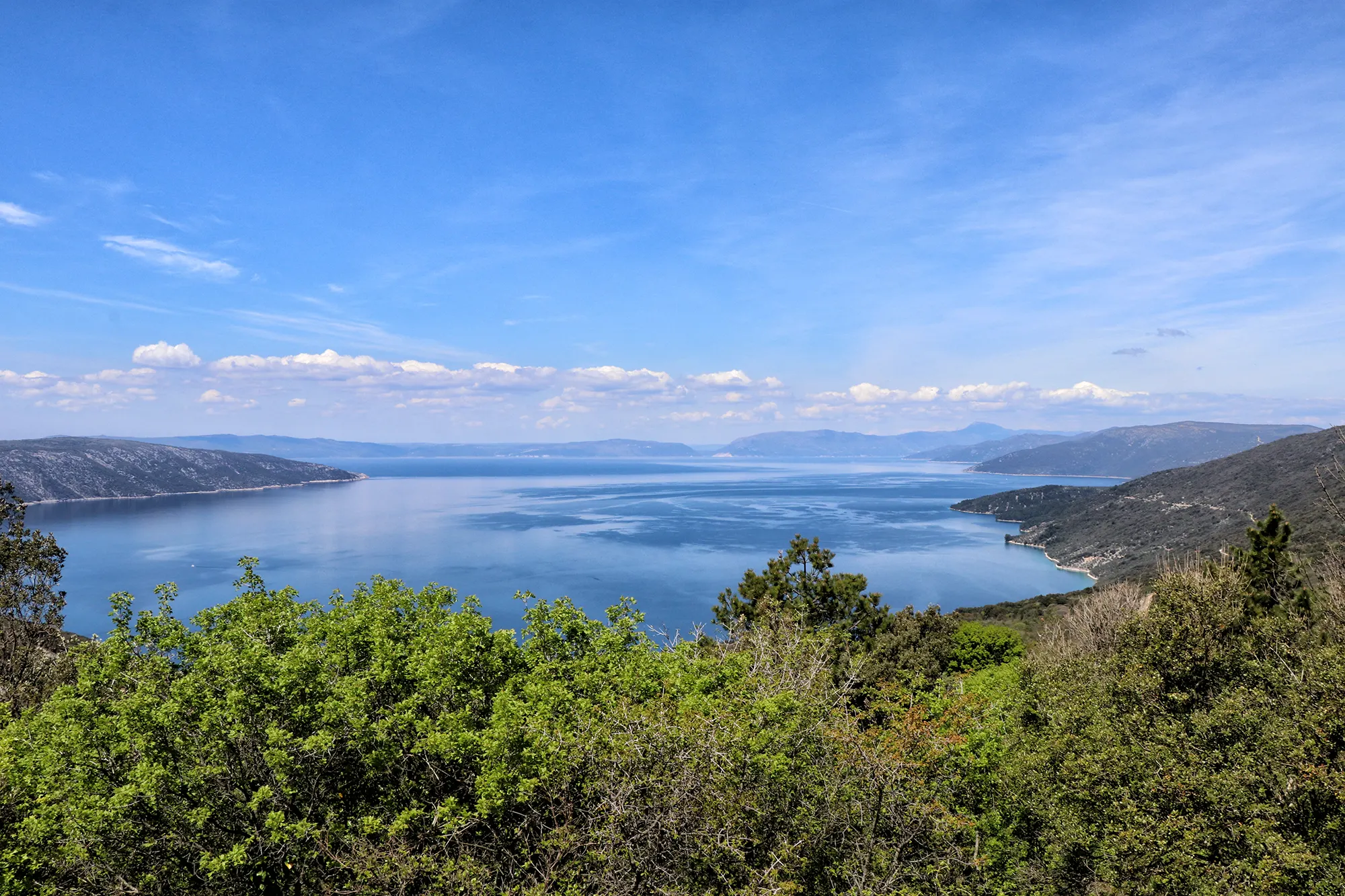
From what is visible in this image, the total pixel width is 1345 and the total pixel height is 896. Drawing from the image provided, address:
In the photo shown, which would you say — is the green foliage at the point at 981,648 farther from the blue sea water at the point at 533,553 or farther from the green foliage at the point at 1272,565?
the blue sea water at the point at 533,553

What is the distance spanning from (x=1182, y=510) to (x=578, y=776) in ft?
537

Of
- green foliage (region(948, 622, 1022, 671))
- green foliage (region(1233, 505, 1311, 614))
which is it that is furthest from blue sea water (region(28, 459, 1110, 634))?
green foliage (region(1233, 505, 1311, 614))

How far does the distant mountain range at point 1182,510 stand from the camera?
105 meters

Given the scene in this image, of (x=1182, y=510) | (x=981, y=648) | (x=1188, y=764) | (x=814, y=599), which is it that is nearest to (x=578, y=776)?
(x=1188, y=764)

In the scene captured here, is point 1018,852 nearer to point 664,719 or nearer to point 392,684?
point 664,719

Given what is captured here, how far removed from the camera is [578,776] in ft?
40.3

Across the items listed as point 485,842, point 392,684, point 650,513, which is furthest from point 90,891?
point 650,513

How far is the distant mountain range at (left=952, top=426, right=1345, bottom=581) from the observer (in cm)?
10531

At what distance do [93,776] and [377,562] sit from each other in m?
106

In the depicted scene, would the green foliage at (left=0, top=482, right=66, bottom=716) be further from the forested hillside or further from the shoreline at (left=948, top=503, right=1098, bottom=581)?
the shoreline at (left=948, top=503, right=1098, bottom=581)

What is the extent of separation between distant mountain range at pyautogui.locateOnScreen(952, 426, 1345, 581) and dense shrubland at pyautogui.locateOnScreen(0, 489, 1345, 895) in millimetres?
85273

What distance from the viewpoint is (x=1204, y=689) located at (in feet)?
61.8

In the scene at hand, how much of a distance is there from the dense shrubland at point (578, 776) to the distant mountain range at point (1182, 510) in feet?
280

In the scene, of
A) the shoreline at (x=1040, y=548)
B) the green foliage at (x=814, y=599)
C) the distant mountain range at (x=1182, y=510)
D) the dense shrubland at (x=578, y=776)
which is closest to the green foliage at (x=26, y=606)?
the dense shrubland at (x=578, y=776)
